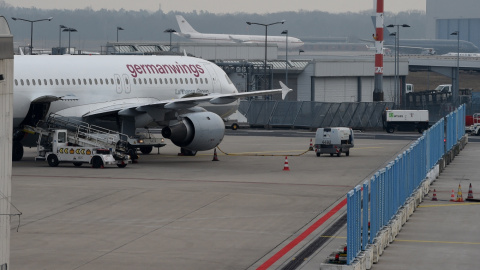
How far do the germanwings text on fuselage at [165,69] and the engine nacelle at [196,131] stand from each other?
5.01 meters

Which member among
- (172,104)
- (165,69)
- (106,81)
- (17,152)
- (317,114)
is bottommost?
(17,152)

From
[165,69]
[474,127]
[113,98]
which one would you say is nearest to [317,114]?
[474,127]

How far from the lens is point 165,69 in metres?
53.2

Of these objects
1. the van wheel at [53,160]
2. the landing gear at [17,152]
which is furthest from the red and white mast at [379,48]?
the van wheel at [53,160]

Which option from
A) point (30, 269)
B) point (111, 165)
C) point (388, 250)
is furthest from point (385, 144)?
point (30, 269)

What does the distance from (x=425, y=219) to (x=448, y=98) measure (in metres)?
77.5

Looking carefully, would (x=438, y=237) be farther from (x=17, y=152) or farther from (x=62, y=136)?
(x=17, y=152)

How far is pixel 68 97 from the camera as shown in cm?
4800

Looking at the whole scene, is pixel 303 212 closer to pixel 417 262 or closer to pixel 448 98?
pixel 417 262

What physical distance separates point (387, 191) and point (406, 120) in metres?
54.0

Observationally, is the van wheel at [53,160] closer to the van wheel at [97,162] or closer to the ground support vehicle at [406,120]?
the van wheel at [97,162]

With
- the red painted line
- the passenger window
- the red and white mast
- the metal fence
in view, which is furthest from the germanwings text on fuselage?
the red and white mast

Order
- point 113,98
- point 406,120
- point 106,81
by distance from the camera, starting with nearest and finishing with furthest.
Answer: point 106,81
point 113,98
point 406,120

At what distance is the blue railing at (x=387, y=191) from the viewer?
69.9ft
